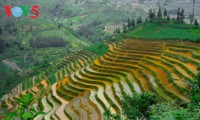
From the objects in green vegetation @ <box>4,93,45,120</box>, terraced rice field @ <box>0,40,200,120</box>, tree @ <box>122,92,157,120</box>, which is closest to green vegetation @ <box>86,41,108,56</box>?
terraced rice field @ <box>0,40,200,120</box>

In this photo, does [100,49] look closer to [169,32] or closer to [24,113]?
[169,32]

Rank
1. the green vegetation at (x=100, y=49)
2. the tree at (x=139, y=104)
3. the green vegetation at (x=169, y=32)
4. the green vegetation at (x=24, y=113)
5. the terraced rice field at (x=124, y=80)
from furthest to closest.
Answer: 1. the green vegetation at (x=100, y=49)
2. the green vegetation at (x=169, y=32)
3. the terraced rice field at (x=124, y=80)
4. the tree at (x=139, y=104)
5. the green vegetation at (x=24, y=113)

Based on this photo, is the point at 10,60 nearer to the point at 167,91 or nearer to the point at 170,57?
the point at 170,57

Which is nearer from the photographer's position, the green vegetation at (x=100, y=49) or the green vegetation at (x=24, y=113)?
the green vegetation at (x=24, y=113)

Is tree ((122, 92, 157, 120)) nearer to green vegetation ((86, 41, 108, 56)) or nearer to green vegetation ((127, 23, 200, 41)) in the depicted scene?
green vegetation ((127, 23, 200, 41))

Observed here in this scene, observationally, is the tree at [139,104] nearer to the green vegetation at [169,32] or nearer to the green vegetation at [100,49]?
the green vegetation at [169,32]

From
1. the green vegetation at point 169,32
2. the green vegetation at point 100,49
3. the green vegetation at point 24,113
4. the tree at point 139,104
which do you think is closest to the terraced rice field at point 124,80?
the green vegetation at point 169,32

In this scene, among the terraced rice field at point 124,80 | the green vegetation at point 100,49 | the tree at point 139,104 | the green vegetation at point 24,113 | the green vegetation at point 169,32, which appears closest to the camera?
the green vegetation at point 24,113

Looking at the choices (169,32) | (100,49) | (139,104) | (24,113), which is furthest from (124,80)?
(100,49)

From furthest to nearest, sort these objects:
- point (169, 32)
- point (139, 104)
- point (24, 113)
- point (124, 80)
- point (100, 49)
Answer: point (100, 49) → point (169, 32) → point (124, 80) → point (139, 104) → point (24, 113)
